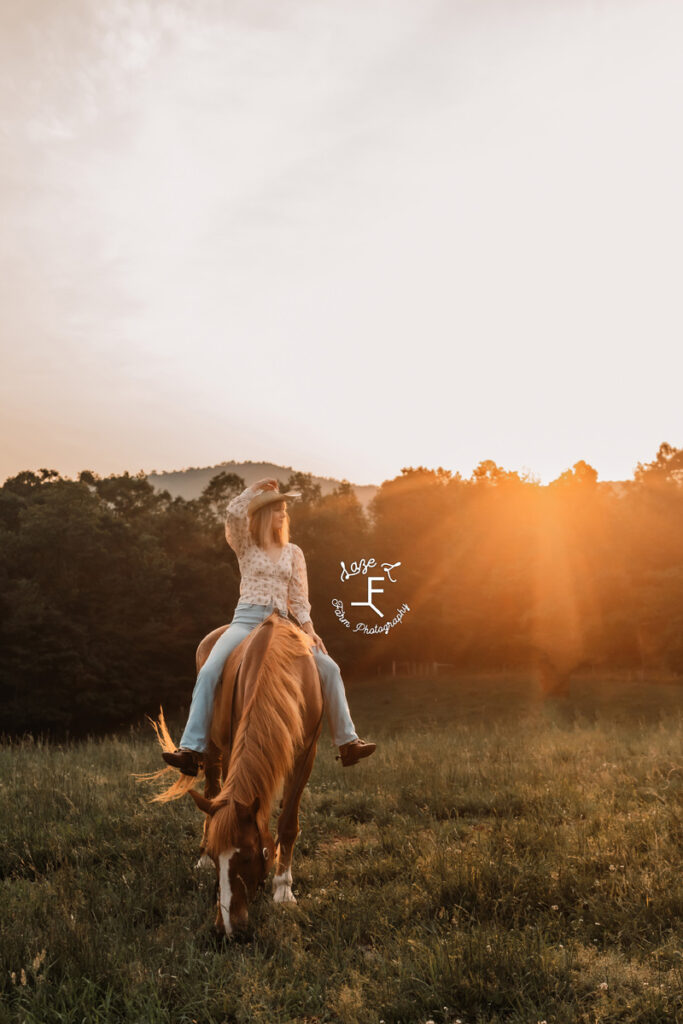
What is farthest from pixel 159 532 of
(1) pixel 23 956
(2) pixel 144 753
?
(1) pixel 23 956

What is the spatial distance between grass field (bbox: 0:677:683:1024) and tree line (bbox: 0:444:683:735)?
25.2 m

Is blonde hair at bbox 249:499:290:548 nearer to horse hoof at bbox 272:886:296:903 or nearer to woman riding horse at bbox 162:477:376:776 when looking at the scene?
woman riding horse at bbox 162:477:376:776

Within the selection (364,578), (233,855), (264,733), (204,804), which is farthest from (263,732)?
(364,578)

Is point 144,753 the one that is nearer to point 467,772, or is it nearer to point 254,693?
point 467,772

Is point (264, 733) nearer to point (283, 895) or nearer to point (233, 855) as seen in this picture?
point (233, 855)

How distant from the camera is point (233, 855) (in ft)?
14.1

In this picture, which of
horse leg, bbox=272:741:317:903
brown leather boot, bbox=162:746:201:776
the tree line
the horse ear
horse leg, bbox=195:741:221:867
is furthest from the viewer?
the tree line

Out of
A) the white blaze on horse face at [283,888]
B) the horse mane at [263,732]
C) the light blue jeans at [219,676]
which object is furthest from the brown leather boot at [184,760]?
the white blaze on horse face at [283,888]

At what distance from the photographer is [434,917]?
4.66 m

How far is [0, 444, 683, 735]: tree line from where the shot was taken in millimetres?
Answer: 32750

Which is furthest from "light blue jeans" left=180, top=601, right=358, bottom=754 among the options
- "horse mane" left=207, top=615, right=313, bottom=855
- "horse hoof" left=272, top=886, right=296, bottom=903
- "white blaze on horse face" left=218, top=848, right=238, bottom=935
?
"white blaze on horse face" left=218, top=848, right=238, bottom=935

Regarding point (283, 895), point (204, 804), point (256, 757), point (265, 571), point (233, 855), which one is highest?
point (265, 571)

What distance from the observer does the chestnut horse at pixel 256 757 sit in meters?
4.33

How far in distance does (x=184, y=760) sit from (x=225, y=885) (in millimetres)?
1375
